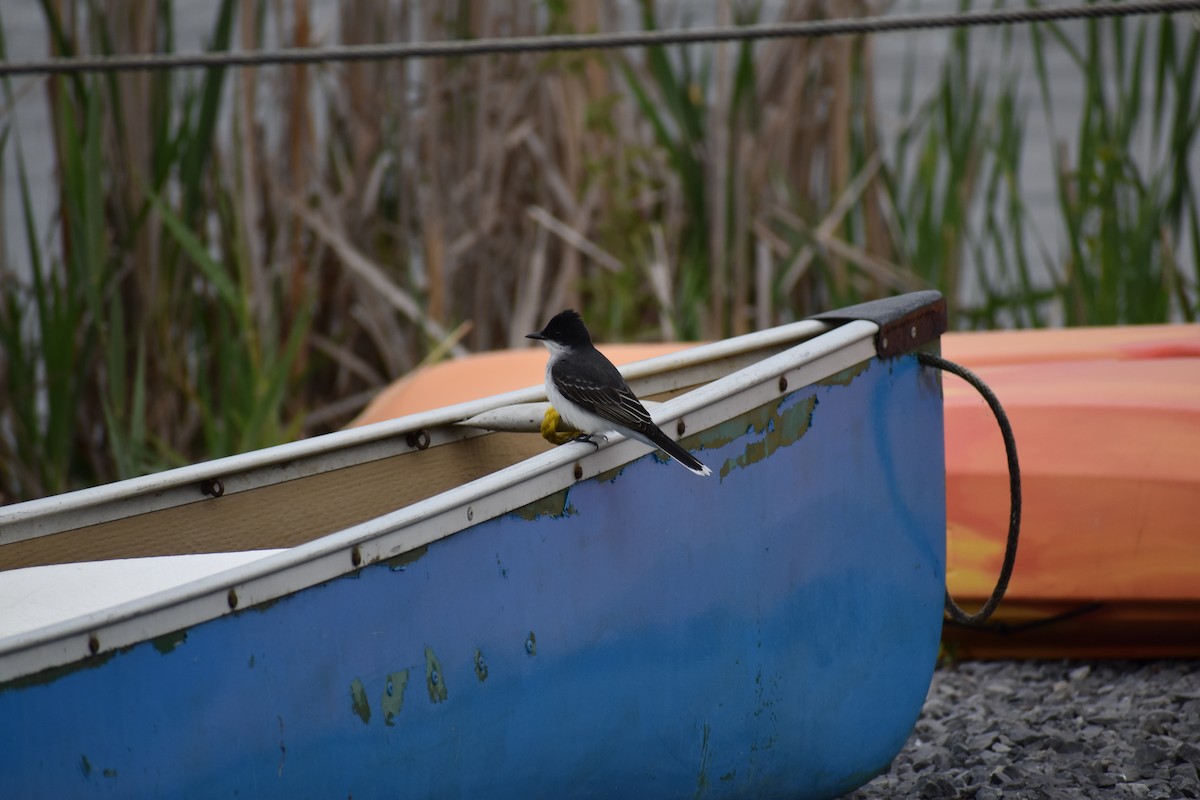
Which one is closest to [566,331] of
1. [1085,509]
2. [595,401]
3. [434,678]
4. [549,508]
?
[595,401]

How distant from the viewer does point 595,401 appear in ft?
5.94

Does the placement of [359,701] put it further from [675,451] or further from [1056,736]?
[1056,736]

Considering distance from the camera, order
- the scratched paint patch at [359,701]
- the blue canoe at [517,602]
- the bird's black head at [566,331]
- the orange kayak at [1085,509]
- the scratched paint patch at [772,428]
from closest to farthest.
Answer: the blue canoe at [517,602] → the scratched paint patch at [359,701] → the scratched paint patch at [772,428] → the bird's black head at [566,331] → the orange kayak at [1085,509]

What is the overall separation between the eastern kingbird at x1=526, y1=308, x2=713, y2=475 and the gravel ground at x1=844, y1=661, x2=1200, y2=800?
699mm

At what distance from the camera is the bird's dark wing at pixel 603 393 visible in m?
1.76

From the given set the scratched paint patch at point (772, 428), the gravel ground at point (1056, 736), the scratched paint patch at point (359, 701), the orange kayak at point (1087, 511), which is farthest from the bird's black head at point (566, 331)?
the orange kayak at point (1087, 511)

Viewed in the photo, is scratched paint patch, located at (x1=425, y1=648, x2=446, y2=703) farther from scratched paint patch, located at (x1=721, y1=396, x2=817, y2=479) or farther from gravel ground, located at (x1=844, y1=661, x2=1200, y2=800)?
gravel ground, located at (x1=844, y1=661, x2=1200, y2=800)

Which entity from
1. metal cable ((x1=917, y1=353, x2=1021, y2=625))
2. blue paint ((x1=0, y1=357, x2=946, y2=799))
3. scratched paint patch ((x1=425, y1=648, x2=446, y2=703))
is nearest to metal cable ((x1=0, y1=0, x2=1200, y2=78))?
metal cable ((x1=917, y1=353, x2=1021, y2=625))

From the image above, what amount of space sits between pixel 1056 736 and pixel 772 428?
31.3 inches

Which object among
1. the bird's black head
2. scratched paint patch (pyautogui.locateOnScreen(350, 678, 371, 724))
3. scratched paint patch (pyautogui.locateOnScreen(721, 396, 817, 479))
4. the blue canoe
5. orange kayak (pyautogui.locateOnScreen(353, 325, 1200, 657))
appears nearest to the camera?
the blue canoe

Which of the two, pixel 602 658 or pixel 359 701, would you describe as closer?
pixel 359 701

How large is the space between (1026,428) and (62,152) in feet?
8.21

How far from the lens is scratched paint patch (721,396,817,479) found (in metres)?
1.93

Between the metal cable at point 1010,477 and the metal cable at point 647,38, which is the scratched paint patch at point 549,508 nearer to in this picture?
the metal cable at point 1010,477
